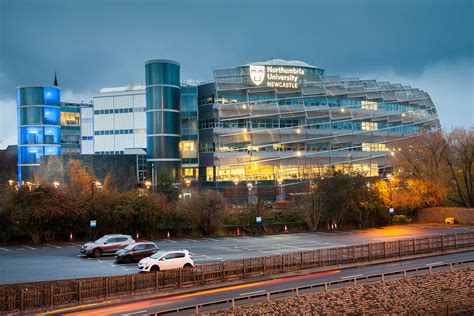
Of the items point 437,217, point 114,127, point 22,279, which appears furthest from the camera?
point 114,127

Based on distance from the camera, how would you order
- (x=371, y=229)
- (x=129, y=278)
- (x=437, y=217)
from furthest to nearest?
(x=437, y=217), (x=371, y=229), (x=129, y=278)

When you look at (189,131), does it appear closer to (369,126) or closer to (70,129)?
(369,126)

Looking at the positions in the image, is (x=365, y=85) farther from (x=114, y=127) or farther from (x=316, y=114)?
(x=114, y=127)

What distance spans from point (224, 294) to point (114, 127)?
87602 millimetres

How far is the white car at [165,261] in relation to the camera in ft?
96.1

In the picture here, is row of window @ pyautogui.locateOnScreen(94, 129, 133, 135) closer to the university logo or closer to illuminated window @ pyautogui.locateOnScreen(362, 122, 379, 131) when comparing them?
the university logo

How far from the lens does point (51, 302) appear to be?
74.7 feet

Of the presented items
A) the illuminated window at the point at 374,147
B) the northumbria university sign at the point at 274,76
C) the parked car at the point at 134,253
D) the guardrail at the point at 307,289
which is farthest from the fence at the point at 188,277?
the illuminated window at the point at 374,147

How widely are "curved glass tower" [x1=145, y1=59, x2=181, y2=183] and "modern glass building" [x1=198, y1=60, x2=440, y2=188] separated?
23.9 feet

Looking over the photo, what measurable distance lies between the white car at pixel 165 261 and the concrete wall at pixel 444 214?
42.0 meters

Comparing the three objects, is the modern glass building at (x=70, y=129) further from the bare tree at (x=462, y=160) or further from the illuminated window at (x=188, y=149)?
the bare tree at (x=462, y=160)

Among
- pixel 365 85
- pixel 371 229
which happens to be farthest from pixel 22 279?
pixel 365 85

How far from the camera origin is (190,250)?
40.6 m

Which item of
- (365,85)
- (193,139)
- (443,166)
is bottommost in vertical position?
(443,166)
